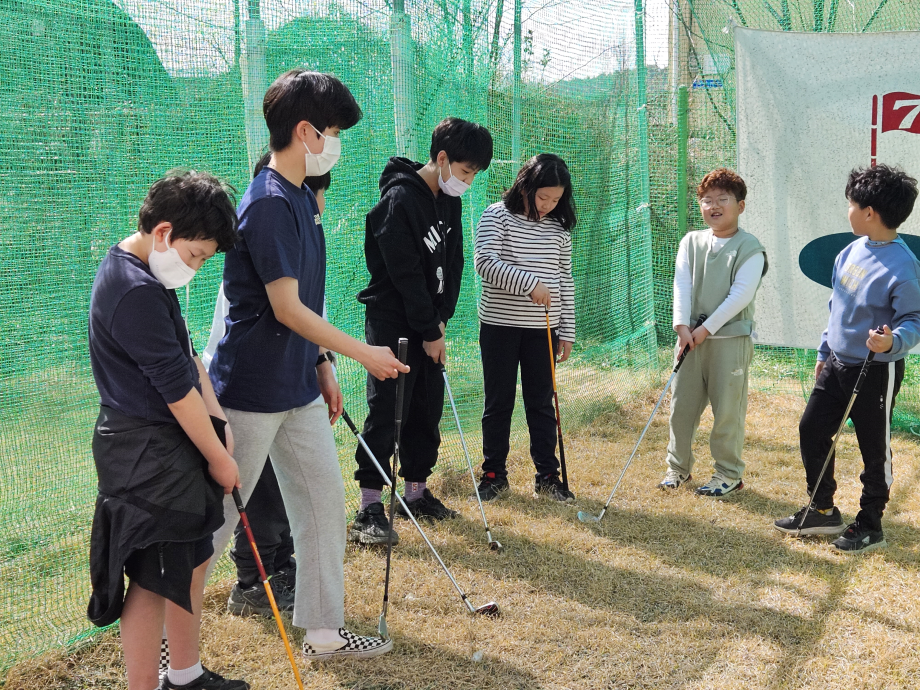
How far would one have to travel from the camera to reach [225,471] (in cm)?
199

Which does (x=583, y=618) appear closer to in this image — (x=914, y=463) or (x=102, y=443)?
(x=102, y=443)

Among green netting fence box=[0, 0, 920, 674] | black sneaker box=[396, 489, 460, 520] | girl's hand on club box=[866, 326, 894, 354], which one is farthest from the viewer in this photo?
black sneaker box=[396, 489, 460, 520]

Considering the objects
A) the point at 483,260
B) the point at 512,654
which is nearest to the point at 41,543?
the point at 512,654

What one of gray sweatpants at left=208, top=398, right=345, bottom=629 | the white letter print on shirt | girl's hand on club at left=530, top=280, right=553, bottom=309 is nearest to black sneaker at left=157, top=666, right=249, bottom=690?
gray sweatpants at left=208, top=398, right=345, bottom=629

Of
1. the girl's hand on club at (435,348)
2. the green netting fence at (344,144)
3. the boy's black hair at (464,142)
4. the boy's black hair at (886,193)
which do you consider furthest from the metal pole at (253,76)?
the boy's black hair at (886,193)

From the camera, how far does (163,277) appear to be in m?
1.88

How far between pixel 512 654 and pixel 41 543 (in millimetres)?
1448

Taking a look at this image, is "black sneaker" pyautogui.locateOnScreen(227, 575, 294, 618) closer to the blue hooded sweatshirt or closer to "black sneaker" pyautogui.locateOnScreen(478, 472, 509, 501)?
"black sneaker" pyautogui.locateOnScreen(478, 472, 509, 501)

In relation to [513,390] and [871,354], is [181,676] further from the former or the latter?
[871,354]

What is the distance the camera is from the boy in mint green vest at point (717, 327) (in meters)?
3.88

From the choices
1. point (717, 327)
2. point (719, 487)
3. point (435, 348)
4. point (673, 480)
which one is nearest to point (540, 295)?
point (435, 348)

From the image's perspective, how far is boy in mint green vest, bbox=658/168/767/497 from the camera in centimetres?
388

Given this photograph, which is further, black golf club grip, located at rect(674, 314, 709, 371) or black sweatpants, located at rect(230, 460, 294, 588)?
black golf club grip, located at rect(674, 314, 709, 371)

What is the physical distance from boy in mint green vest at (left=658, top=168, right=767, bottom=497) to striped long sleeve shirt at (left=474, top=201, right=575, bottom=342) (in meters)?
0.62
